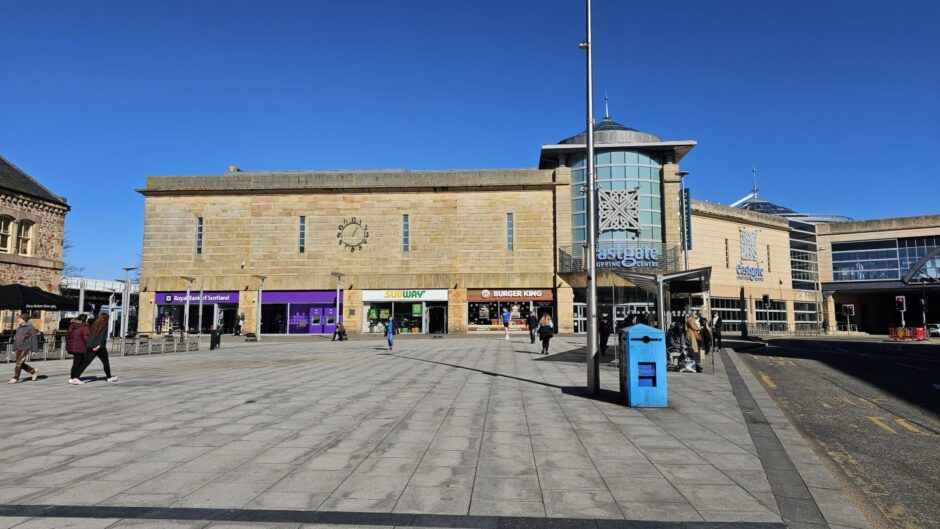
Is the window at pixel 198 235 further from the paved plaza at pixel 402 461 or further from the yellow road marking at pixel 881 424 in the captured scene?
the yellow road marking at pixel 881 424

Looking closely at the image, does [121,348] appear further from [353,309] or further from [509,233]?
[509,233]

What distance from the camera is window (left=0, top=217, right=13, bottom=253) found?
26.8 metres

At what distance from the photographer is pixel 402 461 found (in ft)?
19.1

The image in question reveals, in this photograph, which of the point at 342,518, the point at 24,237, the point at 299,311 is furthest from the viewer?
the point at 299,311

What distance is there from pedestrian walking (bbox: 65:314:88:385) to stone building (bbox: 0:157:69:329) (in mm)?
19798

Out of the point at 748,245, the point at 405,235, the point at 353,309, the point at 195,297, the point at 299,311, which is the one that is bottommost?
the point at 299,311

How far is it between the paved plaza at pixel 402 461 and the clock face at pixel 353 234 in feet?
102

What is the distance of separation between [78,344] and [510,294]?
31.7 meters

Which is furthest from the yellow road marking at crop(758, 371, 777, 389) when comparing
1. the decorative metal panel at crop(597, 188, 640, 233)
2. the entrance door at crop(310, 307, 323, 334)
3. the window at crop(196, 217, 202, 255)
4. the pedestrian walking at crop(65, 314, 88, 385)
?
the window at crop(196, 217, 202, 255)

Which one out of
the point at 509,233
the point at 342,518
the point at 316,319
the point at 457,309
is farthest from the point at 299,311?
the point at 342,518

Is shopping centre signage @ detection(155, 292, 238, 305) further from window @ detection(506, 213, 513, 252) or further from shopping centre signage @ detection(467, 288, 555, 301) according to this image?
window @ detection(506, 213, 513, 252)

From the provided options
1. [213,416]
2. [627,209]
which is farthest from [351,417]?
[627,209]

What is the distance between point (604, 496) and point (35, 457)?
5.93 meters

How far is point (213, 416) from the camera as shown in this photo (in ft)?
27.2
